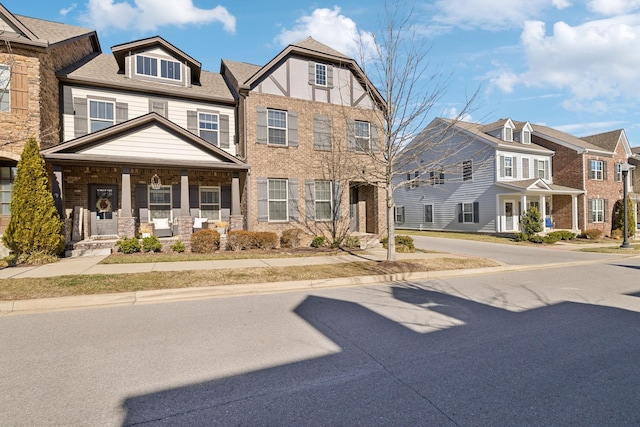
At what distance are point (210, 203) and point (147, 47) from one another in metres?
7.54

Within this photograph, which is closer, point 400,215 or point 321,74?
point 321,74

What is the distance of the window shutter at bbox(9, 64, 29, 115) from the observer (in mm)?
12109

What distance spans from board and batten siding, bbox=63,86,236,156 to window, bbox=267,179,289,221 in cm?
276

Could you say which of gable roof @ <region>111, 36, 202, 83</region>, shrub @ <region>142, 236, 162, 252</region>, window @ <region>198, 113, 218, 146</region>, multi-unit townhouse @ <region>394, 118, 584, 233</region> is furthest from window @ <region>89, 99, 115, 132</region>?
multi-unit townhouse @ <region>394, 118, 584, 233</region>

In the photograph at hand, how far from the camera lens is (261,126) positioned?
1606 cm

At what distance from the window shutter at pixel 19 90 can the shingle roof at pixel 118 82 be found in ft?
6.22

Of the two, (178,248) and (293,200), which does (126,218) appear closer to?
(178,248)

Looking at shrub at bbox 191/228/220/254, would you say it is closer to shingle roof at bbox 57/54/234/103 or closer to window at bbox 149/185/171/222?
window at bbox 149/185/171/222

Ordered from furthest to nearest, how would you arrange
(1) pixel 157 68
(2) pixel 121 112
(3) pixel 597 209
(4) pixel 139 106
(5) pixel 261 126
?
(3) pixel 597 209 → (1) pixel 157 68 → (5) pixel 261 126 → (4) pixel 139 106 → (2) pixel 121 112

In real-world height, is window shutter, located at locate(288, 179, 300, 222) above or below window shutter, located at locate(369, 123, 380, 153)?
below

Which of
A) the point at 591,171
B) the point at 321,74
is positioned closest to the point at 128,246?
the point at 321,74

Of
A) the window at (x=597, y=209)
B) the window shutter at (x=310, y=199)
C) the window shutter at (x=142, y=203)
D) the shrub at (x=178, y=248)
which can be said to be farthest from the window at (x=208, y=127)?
the window at (x=597, y=209)

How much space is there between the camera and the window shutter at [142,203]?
15680mm

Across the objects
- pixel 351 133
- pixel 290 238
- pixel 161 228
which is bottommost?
pixel 290 238
